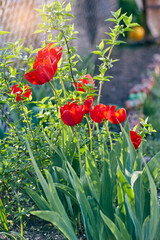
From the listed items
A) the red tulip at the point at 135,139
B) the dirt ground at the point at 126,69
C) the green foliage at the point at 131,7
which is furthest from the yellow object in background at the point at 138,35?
the red tulip at the point at 135,139

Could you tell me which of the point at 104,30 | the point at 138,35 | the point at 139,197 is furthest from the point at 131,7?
the point at 139,197

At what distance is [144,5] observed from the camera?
6.99 metres

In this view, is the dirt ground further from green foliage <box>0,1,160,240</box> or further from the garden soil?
green foliage <box>0,1,160,240</box>

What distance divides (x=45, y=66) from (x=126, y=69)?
4.48 m

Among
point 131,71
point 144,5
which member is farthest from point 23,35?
point 144,5

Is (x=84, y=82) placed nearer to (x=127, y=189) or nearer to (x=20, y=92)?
(x=20, y=92)

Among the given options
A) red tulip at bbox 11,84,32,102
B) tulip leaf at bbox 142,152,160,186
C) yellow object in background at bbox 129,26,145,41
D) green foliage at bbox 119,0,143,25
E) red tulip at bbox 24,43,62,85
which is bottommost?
tulip leaf at bbox 142,152,160,186

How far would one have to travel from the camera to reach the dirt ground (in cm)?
403

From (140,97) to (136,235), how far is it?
270 centimetres

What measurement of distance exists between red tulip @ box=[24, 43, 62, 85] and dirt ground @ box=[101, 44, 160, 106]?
5.39ft

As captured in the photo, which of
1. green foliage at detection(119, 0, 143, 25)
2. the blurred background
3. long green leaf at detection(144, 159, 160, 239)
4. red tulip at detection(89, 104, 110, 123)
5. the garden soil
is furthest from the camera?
green foliage at detection(119, 0, 143, 25)

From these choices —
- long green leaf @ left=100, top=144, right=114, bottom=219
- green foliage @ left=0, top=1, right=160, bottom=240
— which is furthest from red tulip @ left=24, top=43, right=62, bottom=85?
long green leaf @ left=100, top=144, right=114, bottom=219

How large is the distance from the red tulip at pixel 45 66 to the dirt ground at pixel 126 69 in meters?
1.64

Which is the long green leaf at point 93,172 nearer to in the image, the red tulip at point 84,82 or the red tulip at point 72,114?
the red tulip at point 72,114
